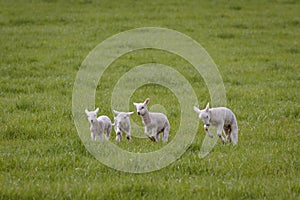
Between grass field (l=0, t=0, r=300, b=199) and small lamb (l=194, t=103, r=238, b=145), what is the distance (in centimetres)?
32

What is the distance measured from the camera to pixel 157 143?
8.88 metres

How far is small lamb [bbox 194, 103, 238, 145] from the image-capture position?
327 inches

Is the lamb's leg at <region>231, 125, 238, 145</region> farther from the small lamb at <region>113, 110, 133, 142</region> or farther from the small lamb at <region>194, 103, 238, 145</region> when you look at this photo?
the small lamb at <region>113, 110, 133, 142</region>

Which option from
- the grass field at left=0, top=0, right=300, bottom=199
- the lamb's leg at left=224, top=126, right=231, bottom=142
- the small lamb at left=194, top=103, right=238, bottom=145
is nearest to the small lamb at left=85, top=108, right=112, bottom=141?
the grass field at left=0, top=0, right=300, bottom=199

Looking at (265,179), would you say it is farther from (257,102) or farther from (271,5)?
(271,5)

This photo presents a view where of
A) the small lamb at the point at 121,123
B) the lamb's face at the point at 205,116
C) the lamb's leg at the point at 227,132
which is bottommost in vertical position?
the lamb's leg at the point at 227,132

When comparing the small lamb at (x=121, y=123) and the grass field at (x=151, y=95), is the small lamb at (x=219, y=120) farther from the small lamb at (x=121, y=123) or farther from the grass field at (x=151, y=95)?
the small lamb at (x=121, y=123)

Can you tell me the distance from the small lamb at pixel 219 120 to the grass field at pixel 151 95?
318 millimetres

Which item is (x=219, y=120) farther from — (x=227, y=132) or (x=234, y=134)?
(x=227, y=132)

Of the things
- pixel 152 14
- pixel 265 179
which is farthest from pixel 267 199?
pixel 152 14

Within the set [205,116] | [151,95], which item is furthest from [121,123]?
[151,95]

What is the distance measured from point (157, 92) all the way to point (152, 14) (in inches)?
492

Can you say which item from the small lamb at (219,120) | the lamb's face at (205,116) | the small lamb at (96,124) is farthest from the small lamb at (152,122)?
the lamb's face at (205,116)

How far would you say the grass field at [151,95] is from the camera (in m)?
6.79
